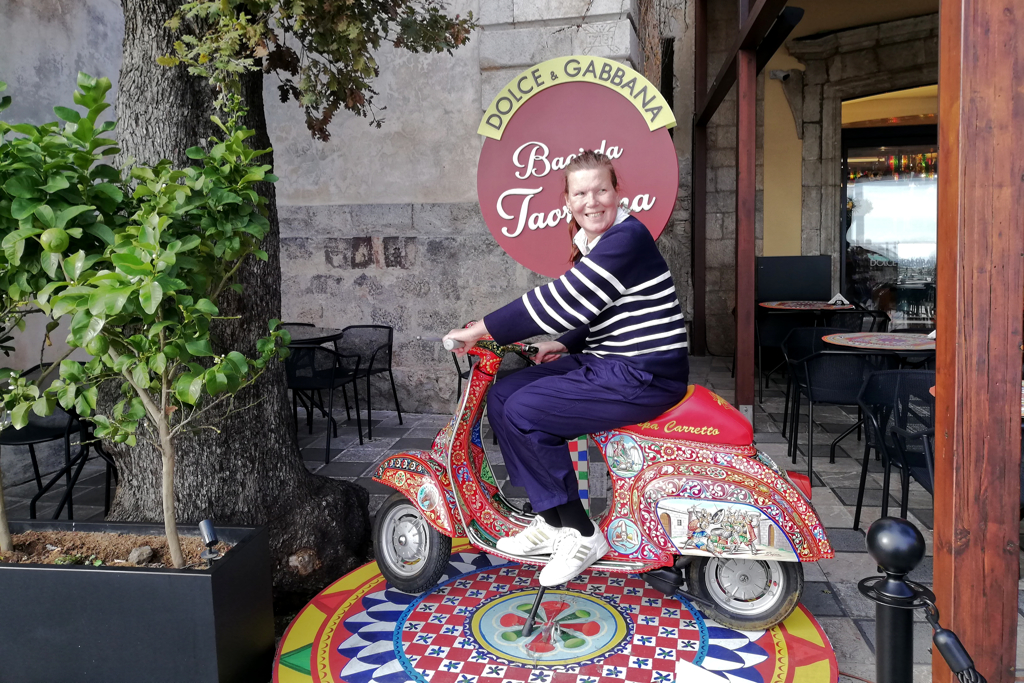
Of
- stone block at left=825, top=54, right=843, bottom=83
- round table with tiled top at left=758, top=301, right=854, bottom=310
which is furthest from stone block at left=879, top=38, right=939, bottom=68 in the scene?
round table with tiled top at left=758, top=301, right=854, bottom=310

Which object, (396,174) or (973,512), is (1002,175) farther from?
(396,174)

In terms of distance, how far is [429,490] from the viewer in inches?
100

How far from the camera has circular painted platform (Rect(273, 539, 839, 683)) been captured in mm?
2199

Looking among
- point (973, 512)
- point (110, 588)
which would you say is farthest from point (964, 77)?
point (110, 588)

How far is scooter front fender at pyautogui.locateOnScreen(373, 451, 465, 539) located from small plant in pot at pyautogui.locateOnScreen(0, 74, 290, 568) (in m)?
0.73

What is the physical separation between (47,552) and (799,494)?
235 centimetres

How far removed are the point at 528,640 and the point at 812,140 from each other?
8.36 meters

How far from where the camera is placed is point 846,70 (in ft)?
29.0

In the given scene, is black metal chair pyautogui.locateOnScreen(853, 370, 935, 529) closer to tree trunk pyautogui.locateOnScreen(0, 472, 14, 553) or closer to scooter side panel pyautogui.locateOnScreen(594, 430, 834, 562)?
scooter side panel pyautogui.locateOnScreen(594, 430, 834, 562)

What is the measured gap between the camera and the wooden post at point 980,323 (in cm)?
163

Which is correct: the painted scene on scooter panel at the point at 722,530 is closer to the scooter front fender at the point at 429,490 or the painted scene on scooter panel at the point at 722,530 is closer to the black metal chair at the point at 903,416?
the scooter front fender at the point at 429,490

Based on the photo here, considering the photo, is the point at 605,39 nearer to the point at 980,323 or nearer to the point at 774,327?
the point at 774,327

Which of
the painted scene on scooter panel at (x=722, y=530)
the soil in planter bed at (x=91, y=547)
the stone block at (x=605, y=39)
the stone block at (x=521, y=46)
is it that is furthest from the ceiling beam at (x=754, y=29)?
the soil in planter bed at (x=91, y=547)

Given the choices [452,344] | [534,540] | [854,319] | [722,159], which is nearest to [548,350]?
[452,344]
